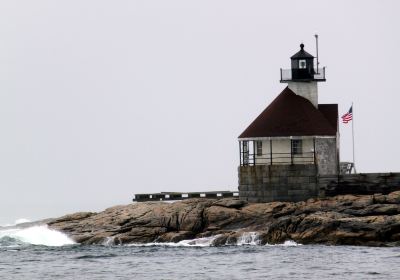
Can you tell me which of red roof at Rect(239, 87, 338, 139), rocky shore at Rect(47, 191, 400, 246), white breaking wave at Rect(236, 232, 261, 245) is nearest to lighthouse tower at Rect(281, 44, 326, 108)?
red roof at Rect(239, 87, 338, 139)

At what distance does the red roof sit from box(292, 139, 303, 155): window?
27.1 inches

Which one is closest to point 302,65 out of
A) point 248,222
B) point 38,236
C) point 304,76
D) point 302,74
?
point 302,74

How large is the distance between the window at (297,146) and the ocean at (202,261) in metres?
7.18

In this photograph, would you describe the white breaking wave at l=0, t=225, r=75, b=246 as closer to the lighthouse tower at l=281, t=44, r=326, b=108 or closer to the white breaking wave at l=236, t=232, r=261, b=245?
the white breaking wave at l=236, t=232, r=261, b=245

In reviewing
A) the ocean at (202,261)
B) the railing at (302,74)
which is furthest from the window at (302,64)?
the ocean at (202,261)

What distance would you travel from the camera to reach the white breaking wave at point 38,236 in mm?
59662

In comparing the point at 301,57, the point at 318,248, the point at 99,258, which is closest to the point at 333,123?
the point at 301,57

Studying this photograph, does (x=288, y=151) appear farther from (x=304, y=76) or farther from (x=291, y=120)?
(x=304, y=76)

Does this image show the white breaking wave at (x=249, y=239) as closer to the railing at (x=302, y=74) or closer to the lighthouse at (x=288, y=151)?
the lighthouse at (x=288, y=151)

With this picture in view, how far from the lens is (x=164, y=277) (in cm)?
4406

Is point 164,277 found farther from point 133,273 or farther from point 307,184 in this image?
point 307,184

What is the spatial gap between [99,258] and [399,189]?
15.6 m

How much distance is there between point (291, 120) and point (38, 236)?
51.3 feet

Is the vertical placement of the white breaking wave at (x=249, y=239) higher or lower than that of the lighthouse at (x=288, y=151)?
Answer: lower
